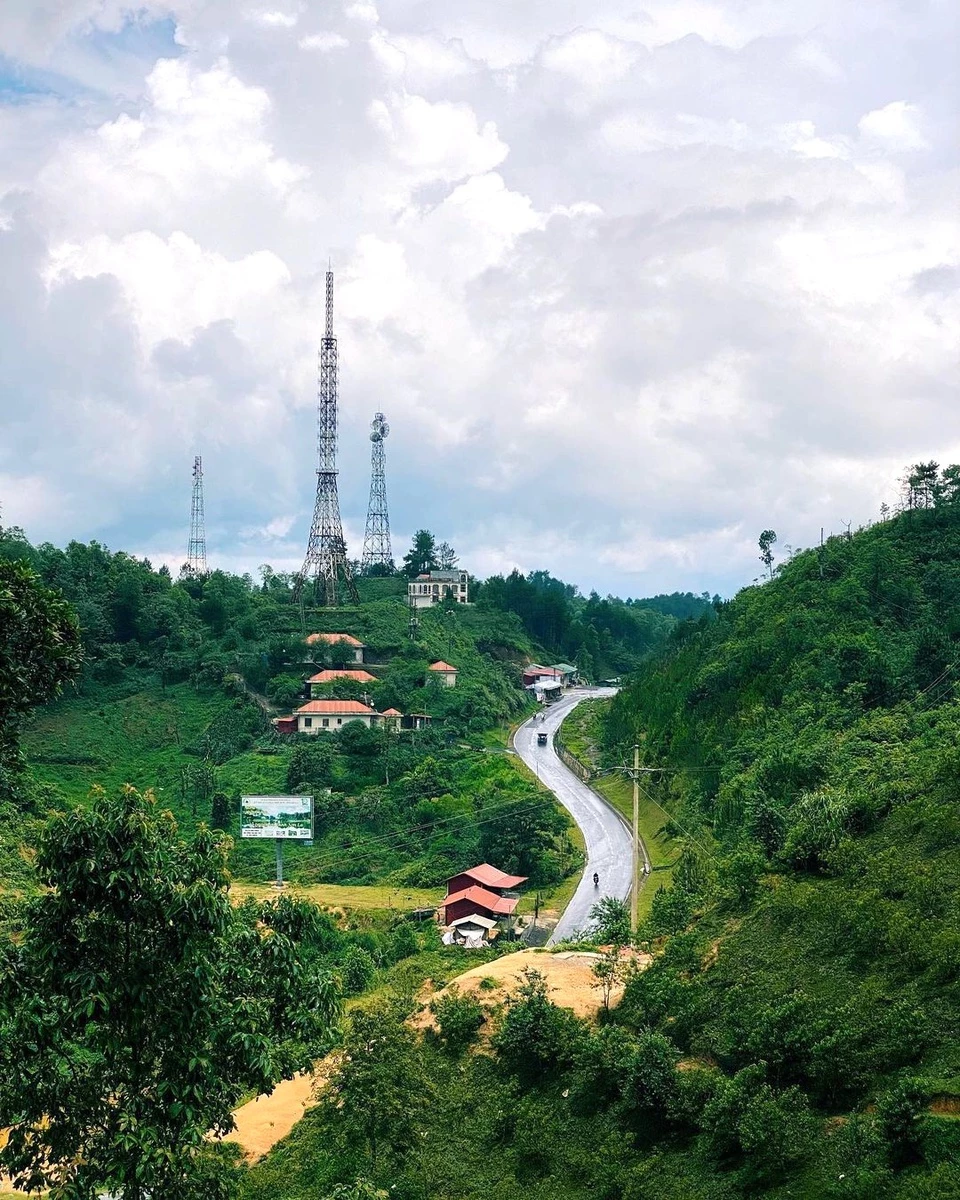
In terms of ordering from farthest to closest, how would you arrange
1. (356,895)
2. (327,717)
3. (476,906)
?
1. (327,717)
2. (356,895)
3. (476,906)

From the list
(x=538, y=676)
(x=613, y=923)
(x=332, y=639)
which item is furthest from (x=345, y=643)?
(x=613, y=923)

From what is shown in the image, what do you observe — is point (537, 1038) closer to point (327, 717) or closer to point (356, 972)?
point (356, 972)

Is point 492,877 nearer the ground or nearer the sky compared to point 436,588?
nearer the ground

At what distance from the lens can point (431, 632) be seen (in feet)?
262

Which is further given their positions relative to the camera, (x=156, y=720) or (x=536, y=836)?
(x=156, y=720)

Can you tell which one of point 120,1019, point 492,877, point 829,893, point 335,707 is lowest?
point 492,877

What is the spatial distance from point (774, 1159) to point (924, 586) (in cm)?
3653

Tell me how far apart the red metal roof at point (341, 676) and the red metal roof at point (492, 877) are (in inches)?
974

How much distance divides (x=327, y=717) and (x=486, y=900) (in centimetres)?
2465

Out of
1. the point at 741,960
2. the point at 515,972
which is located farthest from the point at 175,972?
the point at 515,972

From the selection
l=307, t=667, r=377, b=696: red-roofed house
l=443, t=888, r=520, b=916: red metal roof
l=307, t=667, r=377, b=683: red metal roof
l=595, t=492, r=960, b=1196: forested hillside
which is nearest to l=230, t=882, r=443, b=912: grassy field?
l=443, t=888, r=520, b=916: red metal roof

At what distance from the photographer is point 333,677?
2613 inches

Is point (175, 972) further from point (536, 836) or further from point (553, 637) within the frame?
point (553, 637)

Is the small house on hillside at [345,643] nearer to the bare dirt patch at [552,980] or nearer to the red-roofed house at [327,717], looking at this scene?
the red-roofed house at [327,717]
